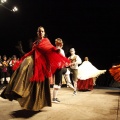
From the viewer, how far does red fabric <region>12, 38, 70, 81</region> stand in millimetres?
4833

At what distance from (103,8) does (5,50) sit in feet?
37.1

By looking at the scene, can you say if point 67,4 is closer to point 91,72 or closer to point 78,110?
point 91,72

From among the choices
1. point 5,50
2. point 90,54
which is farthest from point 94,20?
point 5,50

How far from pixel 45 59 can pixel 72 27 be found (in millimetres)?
19002

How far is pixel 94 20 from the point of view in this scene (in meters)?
24.6

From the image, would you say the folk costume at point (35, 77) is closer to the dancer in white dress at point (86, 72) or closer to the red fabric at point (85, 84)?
the dancer in white dress at point (86, 72)

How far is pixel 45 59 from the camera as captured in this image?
16.6 ft

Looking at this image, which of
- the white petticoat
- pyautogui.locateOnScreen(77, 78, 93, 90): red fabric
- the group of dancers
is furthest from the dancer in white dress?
the group of dancers

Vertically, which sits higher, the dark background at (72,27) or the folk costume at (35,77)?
the dark background at (72,27)

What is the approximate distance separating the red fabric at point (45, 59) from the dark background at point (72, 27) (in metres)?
14.5

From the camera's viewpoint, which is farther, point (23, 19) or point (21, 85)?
point (23, 19)

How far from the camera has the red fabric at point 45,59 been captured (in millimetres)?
4833

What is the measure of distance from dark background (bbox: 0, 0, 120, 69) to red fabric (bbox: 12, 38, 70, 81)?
1449cm

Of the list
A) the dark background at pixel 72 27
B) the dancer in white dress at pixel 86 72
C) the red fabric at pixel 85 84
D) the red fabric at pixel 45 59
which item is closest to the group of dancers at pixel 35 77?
the red fabric at pixel 45 59
